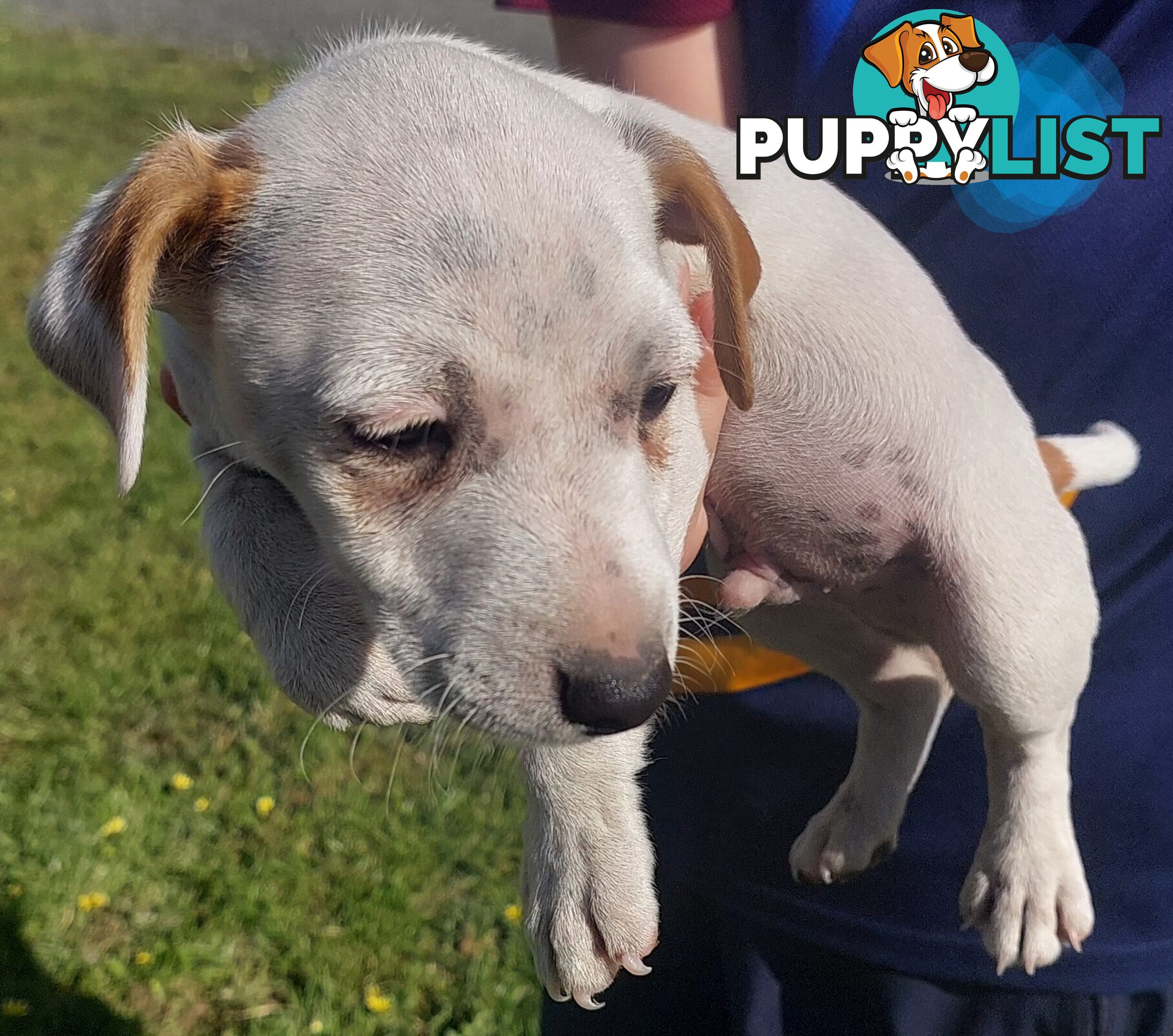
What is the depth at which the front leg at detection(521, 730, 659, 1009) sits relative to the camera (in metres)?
2.04

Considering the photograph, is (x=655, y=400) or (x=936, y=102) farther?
(x=936, y=102)

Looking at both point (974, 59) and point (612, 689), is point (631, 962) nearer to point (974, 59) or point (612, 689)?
point (612, 689)

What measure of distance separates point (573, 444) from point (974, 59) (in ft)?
3.82

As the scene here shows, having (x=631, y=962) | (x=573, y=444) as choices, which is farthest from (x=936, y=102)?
(x=631, y=962)

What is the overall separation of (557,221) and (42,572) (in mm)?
4590

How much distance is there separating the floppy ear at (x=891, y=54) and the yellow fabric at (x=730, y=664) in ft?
2.84

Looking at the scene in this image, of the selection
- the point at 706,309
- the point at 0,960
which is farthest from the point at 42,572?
the point at 706,309

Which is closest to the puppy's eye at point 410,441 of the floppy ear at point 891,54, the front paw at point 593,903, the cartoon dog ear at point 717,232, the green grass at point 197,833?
the cartoon dog ear at point 717,232

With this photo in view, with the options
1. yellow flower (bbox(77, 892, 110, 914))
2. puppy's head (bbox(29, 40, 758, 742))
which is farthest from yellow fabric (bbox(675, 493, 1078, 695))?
yellow flower (bbox(77, 892, 110, 914))

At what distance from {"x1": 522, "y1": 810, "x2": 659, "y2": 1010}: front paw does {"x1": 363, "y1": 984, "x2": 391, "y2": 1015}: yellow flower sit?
1698 millimetres

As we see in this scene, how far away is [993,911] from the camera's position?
2230mm

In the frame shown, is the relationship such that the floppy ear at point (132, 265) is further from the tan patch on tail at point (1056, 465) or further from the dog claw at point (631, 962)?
the tan patch on tail at point (1056, 465)

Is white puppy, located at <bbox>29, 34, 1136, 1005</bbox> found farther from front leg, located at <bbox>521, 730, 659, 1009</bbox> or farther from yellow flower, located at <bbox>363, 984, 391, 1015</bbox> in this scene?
yellow flower, located at <bbox>363, 984, 391, 1015</bbox>

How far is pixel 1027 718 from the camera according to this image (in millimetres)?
2170
